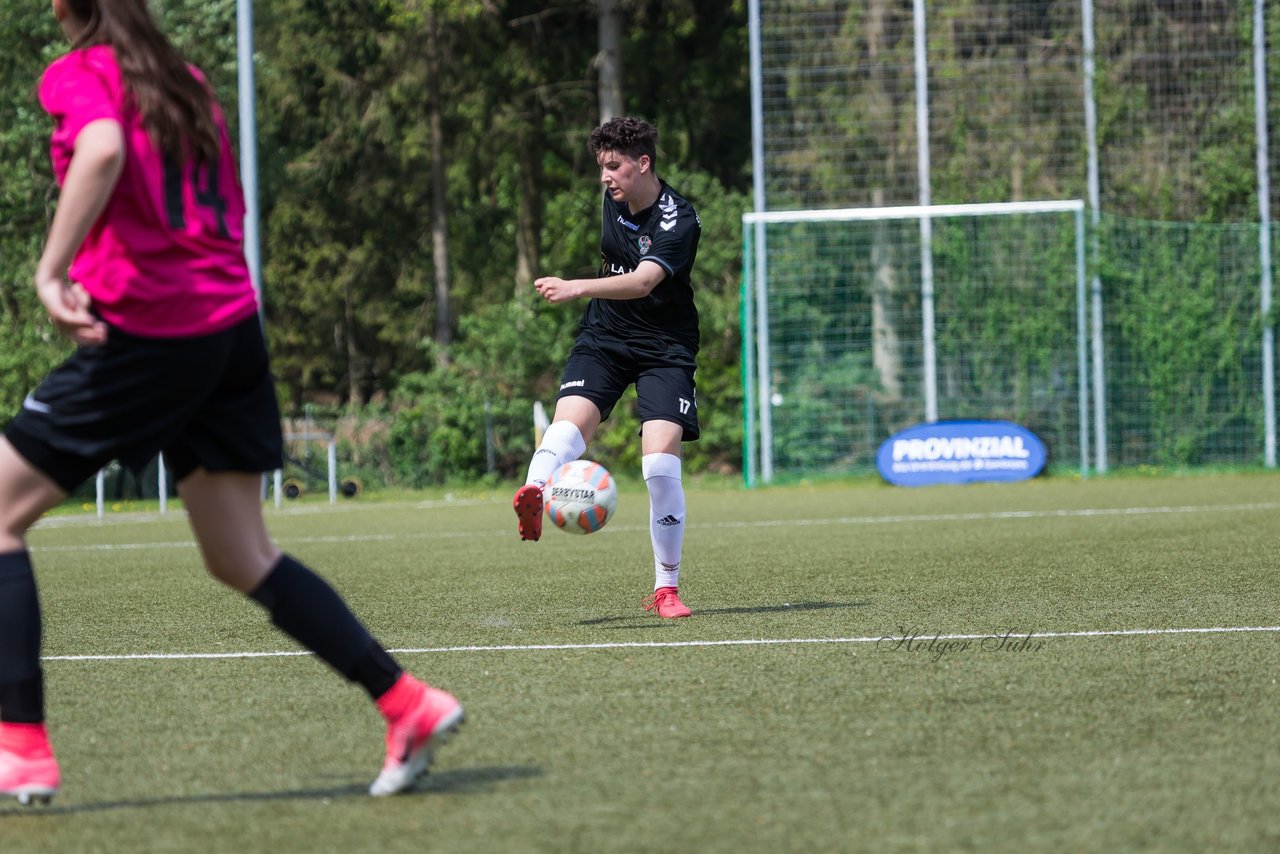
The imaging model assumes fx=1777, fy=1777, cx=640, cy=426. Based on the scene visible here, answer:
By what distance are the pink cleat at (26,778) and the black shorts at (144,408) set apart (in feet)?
1.82

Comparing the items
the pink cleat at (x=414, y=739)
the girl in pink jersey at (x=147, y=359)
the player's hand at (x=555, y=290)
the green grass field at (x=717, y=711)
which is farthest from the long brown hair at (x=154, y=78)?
the player's hand at (x=555, y=290)

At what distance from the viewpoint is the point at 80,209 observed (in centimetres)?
336

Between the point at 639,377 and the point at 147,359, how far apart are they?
13.0ft

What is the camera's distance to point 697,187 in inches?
1208

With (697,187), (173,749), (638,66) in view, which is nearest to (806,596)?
(173,749)

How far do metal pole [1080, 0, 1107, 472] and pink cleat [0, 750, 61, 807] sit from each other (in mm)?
19415

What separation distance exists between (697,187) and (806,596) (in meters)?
23.6

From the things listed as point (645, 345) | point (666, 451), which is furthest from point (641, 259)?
point (666, 451)

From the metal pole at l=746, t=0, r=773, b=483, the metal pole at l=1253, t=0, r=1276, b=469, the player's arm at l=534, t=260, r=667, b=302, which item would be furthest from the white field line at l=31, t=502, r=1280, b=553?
the metal pole at l=1253, t=0, r=1276, b=469

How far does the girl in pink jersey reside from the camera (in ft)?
11.4

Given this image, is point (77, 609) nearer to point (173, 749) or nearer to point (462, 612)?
point (462, 612)

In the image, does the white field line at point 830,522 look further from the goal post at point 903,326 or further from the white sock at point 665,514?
the goal post at point 903,326

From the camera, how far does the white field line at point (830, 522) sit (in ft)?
42.7

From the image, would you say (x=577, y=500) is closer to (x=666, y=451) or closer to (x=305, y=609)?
(x=666, y=451)
